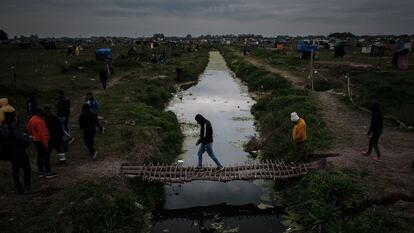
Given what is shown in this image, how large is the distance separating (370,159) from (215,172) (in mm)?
5505

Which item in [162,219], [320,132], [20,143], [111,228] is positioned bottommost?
[162,219]

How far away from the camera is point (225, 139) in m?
20.1

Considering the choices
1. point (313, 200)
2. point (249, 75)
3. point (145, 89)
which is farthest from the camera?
point (249, 75)

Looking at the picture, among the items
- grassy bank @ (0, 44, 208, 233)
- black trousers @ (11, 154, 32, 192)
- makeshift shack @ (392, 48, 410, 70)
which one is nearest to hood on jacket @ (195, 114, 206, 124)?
grassy bank @ (0, 44, 208, 233)

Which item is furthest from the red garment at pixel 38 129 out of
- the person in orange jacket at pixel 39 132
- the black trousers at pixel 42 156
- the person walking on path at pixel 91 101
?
the person walking on path at pixel 91 101

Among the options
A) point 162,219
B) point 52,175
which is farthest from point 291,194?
point 52,175

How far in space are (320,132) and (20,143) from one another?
11.7 m

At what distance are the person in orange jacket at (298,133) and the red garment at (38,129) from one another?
25.4ft

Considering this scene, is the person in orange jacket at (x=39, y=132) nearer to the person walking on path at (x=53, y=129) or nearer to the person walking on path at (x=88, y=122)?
the person walking on path at (x=53, y=129)

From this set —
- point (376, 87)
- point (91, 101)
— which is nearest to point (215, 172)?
point (91, 101)

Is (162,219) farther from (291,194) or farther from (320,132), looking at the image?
(320,132)

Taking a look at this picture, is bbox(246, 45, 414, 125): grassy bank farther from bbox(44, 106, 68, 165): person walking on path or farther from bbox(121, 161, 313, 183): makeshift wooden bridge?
bbox(44, 106, 68, 165): person walking on path

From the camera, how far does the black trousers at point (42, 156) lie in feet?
35.8

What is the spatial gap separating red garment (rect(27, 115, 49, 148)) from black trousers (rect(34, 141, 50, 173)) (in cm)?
17
